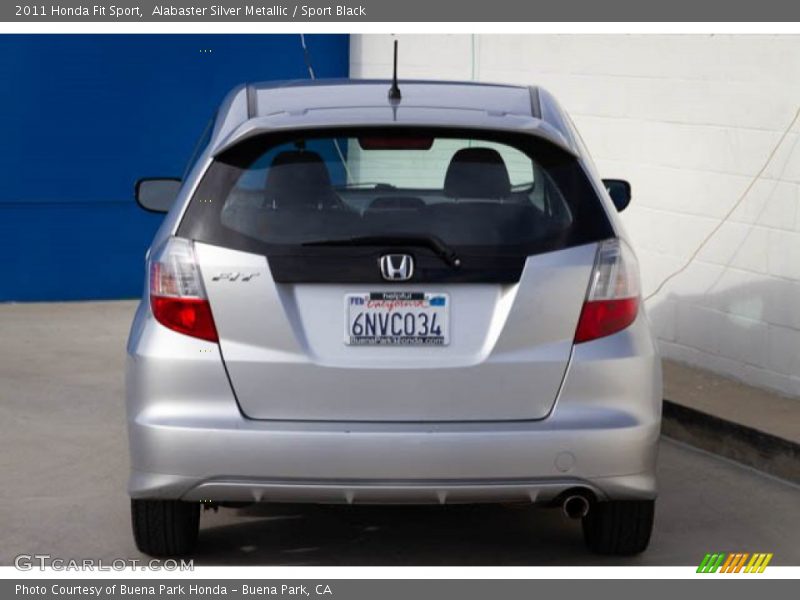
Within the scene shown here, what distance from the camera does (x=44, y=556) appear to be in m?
6.18

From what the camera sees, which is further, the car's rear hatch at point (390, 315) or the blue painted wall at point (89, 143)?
the blue painted wall at point (89, 143)

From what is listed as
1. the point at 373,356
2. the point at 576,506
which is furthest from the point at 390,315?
the point at 576,506

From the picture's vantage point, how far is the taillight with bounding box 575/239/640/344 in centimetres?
560

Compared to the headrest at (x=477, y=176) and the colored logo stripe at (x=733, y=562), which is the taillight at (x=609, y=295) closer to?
the headrest at (x=477, y=176)

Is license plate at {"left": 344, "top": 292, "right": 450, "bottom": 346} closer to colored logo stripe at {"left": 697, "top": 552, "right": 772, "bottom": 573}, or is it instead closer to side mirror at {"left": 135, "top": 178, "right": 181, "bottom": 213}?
colored logo stripe at {"left": 697, "top": 552, "right": 772, "bottom": 573}

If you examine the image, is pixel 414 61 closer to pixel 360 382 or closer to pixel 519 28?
pixel 519 28

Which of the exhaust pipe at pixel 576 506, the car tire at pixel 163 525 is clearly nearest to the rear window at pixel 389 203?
the exhaust pipe at pixel 576 506

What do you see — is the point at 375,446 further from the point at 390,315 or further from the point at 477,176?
the point at 477,176

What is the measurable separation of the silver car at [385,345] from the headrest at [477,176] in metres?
0.09

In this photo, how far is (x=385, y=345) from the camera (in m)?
5.49

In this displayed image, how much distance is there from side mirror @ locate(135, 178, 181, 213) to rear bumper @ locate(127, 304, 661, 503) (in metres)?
1.67

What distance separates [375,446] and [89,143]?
7888 mm

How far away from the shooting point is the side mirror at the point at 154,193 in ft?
23.7
